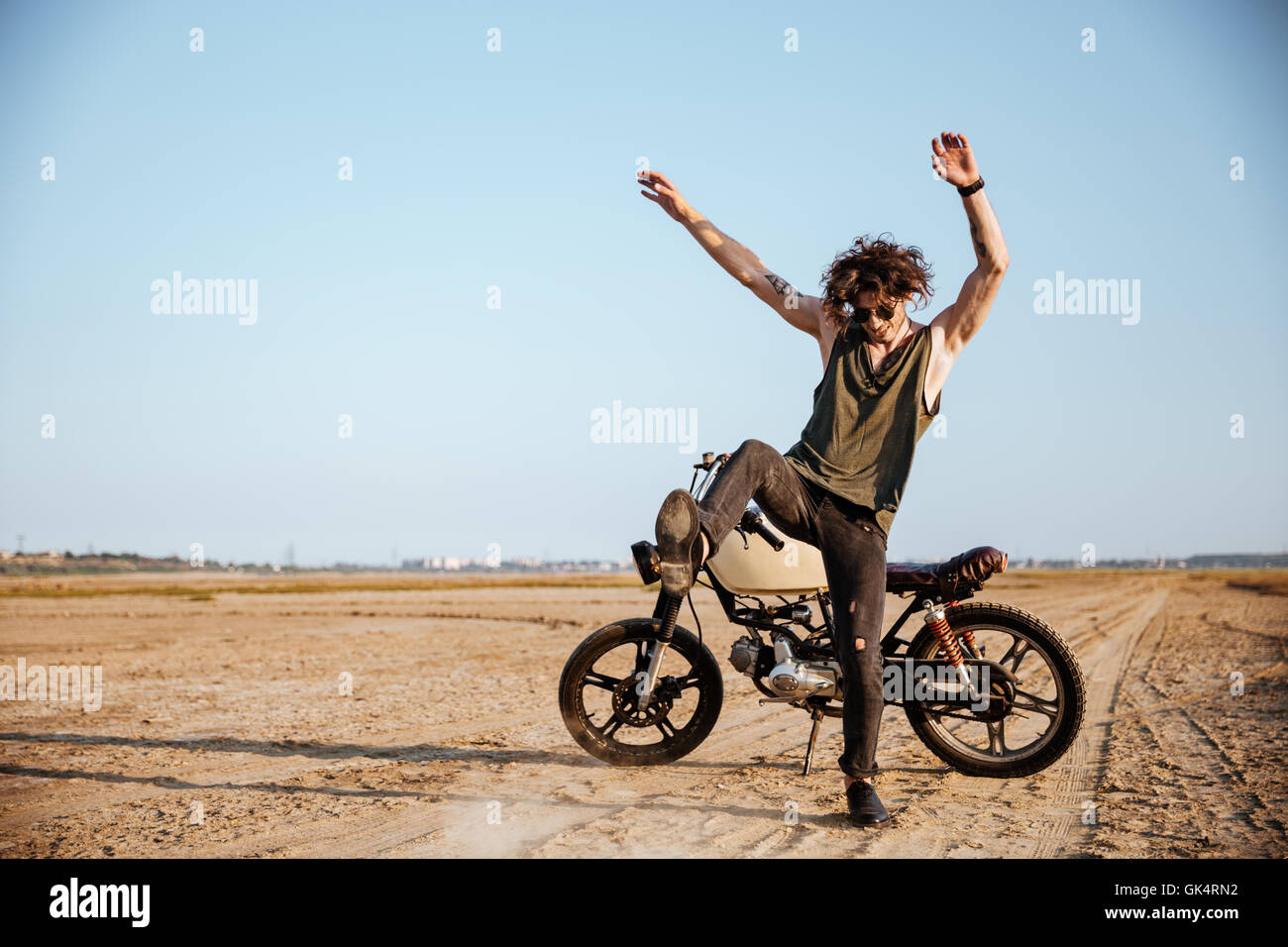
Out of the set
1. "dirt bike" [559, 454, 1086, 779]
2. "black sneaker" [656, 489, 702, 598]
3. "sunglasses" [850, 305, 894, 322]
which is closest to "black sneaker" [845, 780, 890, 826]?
"dirt bike" [559, 454, 1086, 779]

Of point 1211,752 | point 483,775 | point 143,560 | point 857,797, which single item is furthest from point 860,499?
point 143,560

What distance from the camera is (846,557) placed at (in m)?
3.96

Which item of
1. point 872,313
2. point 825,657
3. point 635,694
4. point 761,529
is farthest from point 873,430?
point 635,694

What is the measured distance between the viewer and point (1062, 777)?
444 cm

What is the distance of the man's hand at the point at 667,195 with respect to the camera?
4.56 m

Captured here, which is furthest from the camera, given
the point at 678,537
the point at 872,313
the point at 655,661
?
the point at 655,661

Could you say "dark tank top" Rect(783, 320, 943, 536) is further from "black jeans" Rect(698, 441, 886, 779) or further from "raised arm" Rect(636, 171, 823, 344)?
"raised arm" Rect(636, 171, 823, 344)

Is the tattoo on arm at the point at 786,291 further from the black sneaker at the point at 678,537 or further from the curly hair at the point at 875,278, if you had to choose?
the black sneaker at the point at 678,537

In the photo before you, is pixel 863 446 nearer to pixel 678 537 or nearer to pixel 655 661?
pixel 678 537

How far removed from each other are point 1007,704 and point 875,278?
2.22 metres

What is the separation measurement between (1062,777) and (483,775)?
2.97 metres

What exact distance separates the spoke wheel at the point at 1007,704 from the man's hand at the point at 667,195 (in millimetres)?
2476

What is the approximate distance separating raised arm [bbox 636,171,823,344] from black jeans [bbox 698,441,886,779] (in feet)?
2.75
